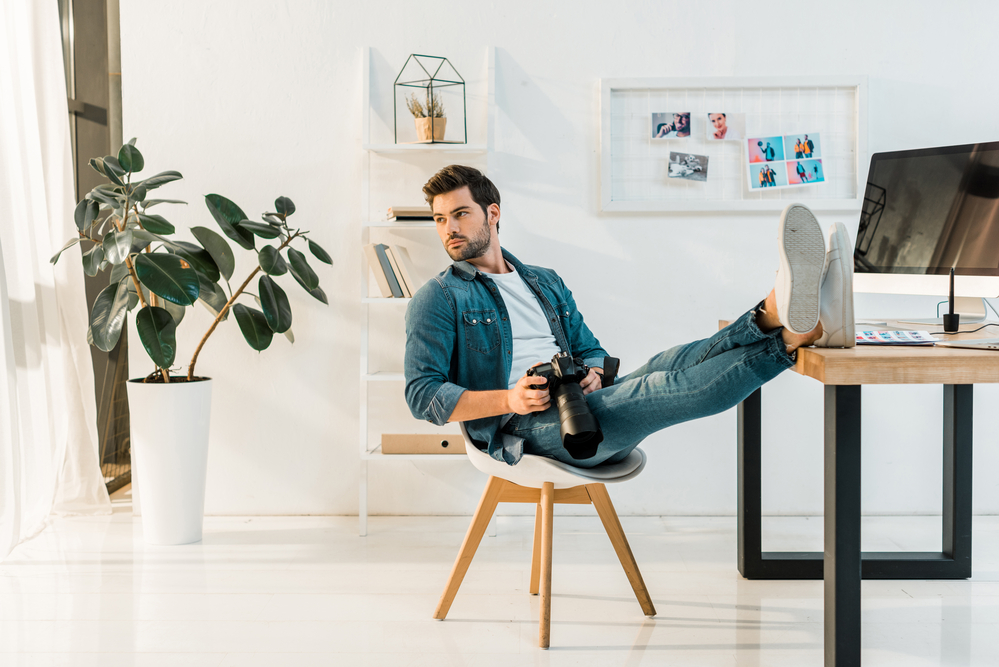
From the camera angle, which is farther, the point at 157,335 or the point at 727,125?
the point at 727,125

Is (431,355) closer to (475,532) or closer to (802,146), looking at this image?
(475,532)

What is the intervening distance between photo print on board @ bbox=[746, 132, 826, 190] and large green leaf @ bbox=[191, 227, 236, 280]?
176 cm

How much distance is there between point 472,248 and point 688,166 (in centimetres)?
105

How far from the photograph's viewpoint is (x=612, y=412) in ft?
4.61

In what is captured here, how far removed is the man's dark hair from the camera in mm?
1727

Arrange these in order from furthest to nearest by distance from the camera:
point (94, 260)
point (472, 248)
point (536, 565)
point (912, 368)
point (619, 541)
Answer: point (94, 260) < point (536, 565) < point (472, 248) < point (619, 541) < point (912, 368)

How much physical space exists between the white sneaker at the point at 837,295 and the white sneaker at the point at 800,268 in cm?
5

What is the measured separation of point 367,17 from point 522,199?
82cm

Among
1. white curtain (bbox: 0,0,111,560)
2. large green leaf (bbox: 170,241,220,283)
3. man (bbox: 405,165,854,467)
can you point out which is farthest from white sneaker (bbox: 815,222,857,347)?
white curtain (bbox: 0,0,111,560)

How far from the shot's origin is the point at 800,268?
1165mm

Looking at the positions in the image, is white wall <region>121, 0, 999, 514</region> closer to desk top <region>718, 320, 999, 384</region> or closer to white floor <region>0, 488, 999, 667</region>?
white floor <region>0, 488, 999, 667</region>

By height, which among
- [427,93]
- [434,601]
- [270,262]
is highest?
[427,93]

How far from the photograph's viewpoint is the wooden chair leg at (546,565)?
1.53 m

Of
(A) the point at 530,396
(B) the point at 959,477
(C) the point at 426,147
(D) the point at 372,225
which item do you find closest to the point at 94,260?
(D) the point at 372,225
